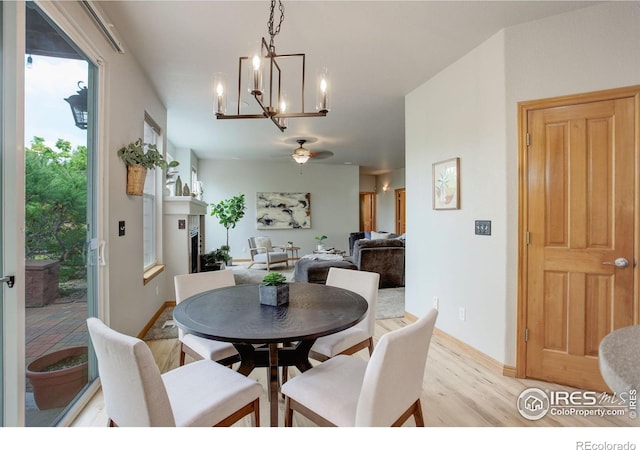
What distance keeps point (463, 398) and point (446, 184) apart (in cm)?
180

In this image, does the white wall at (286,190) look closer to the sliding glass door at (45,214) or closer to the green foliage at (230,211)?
the green foliage at (230,211)

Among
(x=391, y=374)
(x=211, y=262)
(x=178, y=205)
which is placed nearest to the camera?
(x=391, y=374)

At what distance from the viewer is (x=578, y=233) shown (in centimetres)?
216

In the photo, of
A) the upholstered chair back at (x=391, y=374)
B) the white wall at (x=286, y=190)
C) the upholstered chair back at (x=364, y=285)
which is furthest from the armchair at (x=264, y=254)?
the upholstered chair back at (x=391, y=374)

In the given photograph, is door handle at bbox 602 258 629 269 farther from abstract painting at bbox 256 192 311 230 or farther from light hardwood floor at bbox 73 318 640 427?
abstract painting at bbox 256 192 311 230

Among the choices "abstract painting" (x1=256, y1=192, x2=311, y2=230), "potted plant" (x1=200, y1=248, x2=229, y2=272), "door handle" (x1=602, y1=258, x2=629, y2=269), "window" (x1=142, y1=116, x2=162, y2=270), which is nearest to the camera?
"door handle" (x1=602, y1=258, x2=629, y2=269)

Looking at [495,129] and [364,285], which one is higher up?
[495,129]

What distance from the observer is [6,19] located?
1.36 meters

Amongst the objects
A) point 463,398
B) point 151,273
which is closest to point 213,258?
point 151,273

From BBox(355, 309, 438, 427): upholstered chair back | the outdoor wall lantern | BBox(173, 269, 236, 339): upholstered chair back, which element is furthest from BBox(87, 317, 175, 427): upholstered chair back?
the outdoor wall lantern

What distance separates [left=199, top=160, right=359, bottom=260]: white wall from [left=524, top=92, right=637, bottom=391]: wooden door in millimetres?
6549

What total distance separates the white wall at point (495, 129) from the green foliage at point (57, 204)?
2.91m

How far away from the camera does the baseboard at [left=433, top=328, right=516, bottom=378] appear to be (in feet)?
7.70

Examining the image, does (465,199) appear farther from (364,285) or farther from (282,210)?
(282,210)
